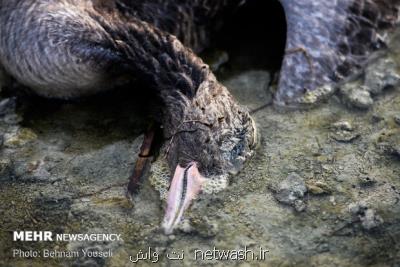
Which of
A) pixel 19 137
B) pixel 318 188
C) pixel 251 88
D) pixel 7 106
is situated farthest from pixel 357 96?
pixel 7 106

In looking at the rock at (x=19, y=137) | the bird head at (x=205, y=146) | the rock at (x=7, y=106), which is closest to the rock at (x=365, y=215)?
the bird head at (x=205, y=146)

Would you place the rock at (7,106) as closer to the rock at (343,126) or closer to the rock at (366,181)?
the rock at (343,126)

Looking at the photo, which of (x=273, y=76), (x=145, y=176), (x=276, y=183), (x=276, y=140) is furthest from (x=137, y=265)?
(x=273, y=76)

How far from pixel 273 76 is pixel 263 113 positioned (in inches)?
15.3

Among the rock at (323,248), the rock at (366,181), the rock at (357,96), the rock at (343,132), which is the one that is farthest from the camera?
the rock at (357,96)

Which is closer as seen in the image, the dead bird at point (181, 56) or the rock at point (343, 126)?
the dead bird at point (181, 56)

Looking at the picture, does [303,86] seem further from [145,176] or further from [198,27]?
[145,176]

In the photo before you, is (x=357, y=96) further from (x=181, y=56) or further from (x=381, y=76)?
(x=181, y=56)

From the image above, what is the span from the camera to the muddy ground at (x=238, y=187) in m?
3.07

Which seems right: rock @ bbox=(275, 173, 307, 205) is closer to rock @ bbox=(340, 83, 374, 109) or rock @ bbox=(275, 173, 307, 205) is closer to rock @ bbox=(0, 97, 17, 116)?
rock @ bbox=(340, 83, 374, 109)

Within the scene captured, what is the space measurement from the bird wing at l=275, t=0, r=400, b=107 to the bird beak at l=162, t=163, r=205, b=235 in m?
Answer: 0.87

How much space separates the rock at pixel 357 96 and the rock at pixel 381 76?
49 millimetres

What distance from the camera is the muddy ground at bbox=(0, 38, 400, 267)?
10.1ft

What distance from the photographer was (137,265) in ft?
9.96
